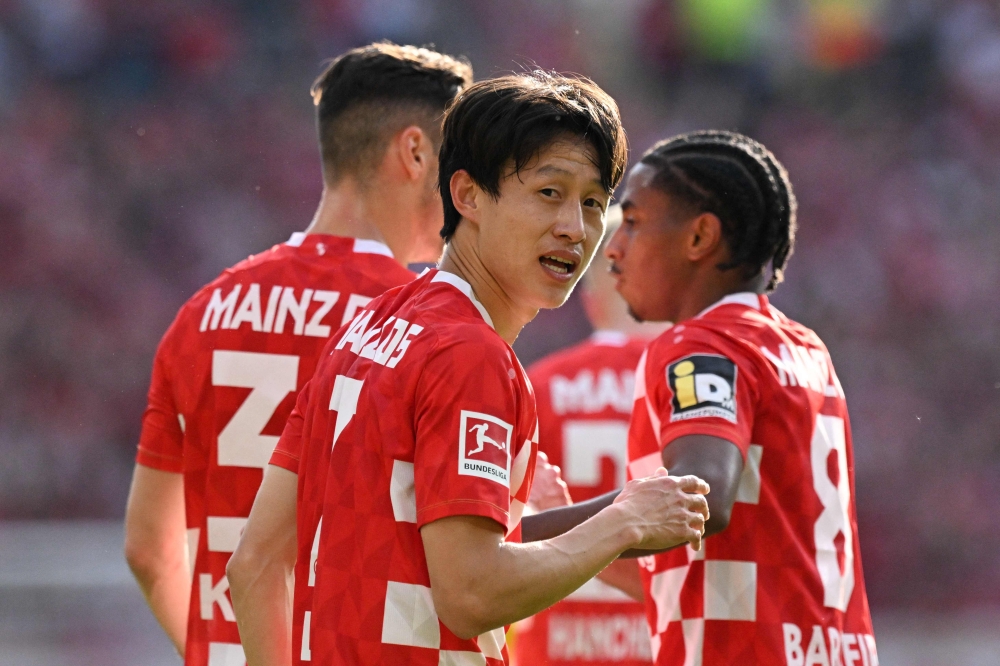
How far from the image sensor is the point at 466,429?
196 centimetres

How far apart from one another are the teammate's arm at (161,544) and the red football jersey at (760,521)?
4.48ft

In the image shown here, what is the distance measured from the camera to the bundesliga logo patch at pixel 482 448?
1.95 metres

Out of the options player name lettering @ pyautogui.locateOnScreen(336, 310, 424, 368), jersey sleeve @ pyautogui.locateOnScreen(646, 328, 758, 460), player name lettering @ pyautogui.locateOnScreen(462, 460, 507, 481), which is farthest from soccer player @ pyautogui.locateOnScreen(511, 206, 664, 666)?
player name lettering @ pyautogui.locateOnScreen(462, 460, 507, 481)

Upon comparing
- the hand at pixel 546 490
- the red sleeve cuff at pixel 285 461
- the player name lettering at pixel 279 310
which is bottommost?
the red sleeve cuff at pixel 285 461

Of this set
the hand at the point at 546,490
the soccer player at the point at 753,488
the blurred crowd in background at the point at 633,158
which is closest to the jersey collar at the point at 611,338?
the soccer player at the point at 753,488

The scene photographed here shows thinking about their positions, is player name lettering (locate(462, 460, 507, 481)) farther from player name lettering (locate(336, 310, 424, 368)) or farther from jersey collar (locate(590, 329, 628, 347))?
jersey collar (locate(590, 329, 628, 347))

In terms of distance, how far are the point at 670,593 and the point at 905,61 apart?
10225mm

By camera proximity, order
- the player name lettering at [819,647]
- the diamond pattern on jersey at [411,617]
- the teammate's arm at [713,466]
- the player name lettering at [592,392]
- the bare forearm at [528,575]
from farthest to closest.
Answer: the player name lettering at [592,392] < the player name lettering at [819,647] < the teammate's arm at [713,466] < the diamond pattern on jersey at [411,617] < the bare forearm at [528,575]

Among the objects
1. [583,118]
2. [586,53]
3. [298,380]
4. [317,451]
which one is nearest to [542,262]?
[583,118]

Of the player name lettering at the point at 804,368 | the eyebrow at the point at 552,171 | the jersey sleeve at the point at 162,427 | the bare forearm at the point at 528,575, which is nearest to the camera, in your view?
the bare forearm at the point at 528,575

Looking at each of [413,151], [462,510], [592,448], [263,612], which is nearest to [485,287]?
[462,510]

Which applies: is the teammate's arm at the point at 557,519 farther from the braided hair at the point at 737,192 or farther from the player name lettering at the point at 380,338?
the braided hair at the point at 737,192

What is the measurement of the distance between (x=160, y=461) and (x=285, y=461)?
1.01 m

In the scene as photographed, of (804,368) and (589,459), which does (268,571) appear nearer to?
(804,368)
